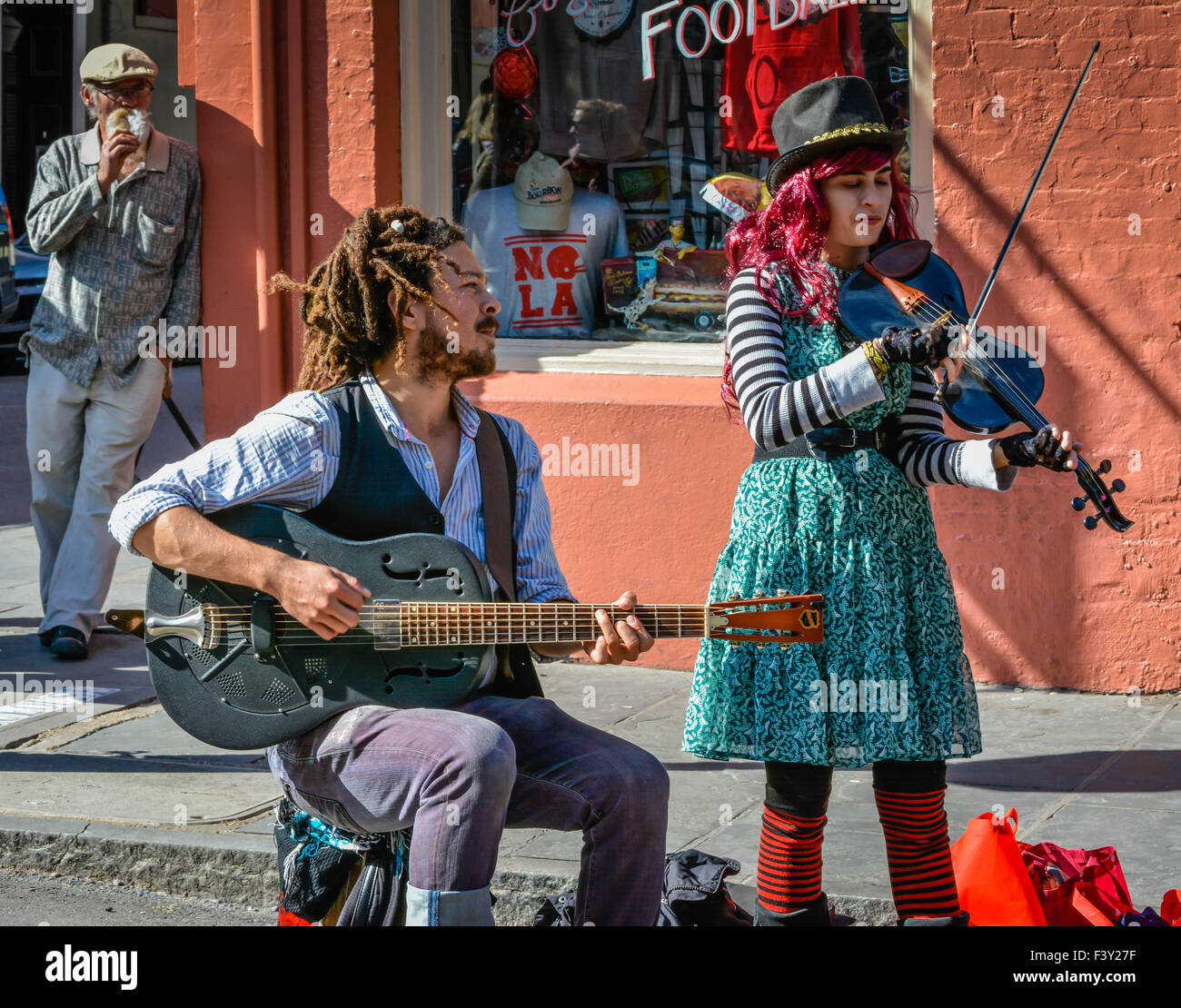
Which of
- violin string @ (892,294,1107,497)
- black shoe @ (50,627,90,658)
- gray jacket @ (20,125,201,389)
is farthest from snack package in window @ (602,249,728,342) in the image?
violin string @ (892,294,1107,497)

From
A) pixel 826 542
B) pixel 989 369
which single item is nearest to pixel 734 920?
pixel 826 542

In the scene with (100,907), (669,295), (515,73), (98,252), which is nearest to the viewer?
(100,907)

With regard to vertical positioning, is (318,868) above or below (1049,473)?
below

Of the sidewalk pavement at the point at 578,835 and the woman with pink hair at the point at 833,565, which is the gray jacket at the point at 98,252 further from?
the woman with pink hair at the point at 833,565

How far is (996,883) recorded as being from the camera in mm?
3561

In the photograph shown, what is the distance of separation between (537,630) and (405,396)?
60 cm

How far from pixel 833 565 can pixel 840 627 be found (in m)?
0.13

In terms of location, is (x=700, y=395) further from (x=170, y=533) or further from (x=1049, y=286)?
(x=170, y=533)

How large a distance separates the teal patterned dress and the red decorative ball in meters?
3.62

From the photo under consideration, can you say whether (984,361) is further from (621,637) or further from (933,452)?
(621,637)

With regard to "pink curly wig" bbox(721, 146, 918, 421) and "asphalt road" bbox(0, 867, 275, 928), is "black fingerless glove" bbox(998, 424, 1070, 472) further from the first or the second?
"asphalt road" bbox(0, 867, 275, 928)

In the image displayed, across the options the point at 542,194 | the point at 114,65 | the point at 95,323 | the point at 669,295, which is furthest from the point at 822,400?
the point at 114,65

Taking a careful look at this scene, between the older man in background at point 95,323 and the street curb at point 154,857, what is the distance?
1.92 m

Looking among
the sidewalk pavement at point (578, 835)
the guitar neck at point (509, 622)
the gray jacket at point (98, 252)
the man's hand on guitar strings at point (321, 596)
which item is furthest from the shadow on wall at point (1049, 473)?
the man's hand on guitar strings at point (321, 596)
